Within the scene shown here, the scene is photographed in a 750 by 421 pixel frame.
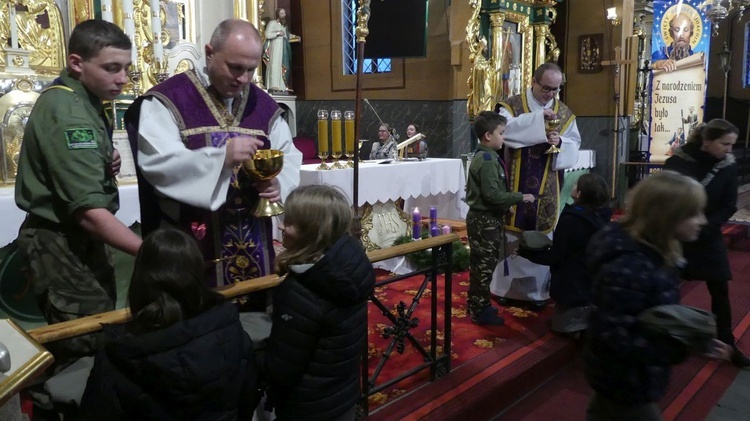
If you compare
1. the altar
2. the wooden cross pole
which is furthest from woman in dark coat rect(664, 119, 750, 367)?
the wooden cross pole

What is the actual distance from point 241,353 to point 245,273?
27.5 inches

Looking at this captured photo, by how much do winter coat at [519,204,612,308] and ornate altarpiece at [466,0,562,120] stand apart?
473 centimetres

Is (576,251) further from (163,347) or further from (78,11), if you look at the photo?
(78,11)

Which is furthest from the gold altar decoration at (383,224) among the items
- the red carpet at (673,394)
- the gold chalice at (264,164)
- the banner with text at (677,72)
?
the banner with text at (677,72)

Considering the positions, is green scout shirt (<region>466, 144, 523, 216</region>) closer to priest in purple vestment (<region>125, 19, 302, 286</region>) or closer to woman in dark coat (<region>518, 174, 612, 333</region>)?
woman in dark coat (<region>518, 174, 612, 333</region>)

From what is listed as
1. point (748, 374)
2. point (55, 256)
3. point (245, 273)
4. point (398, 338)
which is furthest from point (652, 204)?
point (748, 374)

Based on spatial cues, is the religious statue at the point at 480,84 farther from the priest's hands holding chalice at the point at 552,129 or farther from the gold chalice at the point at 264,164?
the gold chalice at the point at 264,164

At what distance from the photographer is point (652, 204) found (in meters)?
2.08

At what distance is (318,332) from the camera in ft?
6.51

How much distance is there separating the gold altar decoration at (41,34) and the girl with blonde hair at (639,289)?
4139 millimetres

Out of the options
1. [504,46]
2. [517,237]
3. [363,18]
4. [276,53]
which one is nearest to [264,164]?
[363,18]

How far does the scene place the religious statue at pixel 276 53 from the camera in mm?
8656

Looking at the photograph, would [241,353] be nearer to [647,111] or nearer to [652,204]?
[652,204]

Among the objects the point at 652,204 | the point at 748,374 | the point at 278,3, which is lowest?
the point at 748,374
